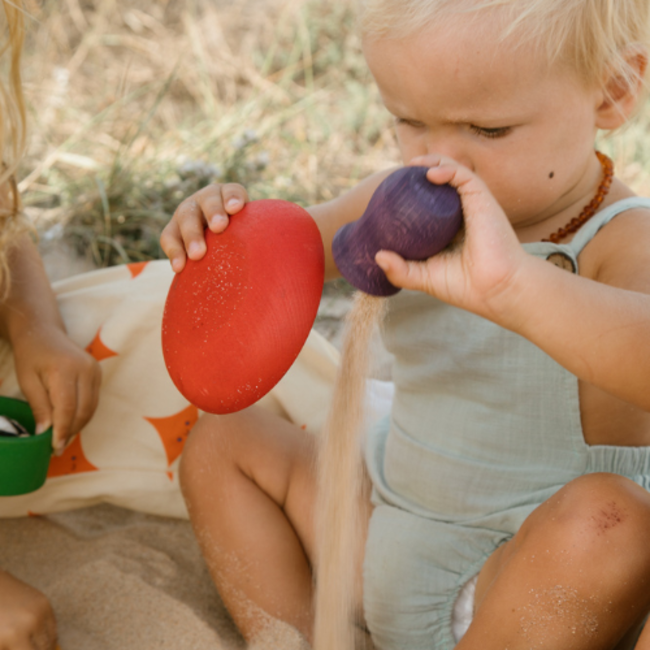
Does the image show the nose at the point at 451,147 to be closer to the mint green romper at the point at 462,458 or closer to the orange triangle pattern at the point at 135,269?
the mint green romper at the point at 462,458

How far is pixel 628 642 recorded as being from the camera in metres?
1.00

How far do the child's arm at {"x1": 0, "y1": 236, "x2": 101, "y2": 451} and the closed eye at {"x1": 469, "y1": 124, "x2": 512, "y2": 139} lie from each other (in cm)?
87

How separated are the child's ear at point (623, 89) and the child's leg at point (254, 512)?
756 millimetres

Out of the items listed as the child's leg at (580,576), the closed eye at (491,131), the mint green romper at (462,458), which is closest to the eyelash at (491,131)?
the closed eye at (491,131)

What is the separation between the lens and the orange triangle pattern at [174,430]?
1590 mm

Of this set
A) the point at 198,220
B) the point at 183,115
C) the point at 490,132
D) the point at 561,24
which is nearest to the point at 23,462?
the point at 198,220

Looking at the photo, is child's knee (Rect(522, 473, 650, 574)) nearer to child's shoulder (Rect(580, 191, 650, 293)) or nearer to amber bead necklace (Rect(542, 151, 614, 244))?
child's shoulder (Rect(580, 191, 650, 293))

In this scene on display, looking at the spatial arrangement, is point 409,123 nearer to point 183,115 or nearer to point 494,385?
point 494,385

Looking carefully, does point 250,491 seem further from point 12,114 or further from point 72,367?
point 12,114

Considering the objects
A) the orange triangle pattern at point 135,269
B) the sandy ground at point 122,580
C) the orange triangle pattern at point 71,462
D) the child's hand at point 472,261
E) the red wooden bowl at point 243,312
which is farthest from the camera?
the orange triangle pattern at point 135,269

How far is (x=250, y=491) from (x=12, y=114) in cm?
91

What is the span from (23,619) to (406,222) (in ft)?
2.70

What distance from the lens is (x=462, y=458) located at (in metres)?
1.21

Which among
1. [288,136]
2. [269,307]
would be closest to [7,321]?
[269,307]
